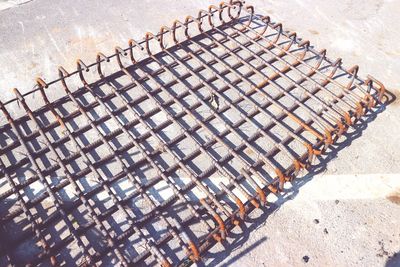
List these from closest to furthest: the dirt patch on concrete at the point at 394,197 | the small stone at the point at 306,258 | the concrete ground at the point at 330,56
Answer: the small stone at the point at 306,258, the concrete ground at the point at 330,56, the dirt patch on concrete at the point at 394,197

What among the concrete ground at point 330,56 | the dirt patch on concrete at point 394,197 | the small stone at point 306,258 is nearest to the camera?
the small stone at point 306,258

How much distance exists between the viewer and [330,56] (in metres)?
→ 7.23

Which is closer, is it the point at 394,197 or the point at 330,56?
the point at 394,197

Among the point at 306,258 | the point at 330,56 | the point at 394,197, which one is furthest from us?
the point at 330,56

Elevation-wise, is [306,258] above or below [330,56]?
below

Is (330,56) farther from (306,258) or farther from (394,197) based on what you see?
(306,258)

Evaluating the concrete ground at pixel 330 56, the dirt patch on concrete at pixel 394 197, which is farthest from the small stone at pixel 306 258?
the dirt patch on concrete at pixel 394 197

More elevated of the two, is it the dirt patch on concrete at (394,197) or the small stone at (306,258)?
the dirt patch on concrete at (394,197)

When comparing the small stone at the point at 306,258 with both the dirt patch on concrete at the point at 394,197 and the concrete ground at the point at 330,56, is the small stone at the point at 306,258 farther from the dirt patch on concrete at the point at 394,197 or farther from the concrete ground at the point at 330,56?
the dirt patch on concrete at the point at 394,197

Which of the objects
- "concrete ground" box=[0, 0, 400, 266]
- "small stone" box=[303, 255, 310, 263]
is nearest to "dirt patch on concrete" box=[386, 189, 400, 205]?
"concrete ground" box=[0, 0, 400, 266]

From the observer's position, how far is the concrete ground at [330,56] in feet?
14.5

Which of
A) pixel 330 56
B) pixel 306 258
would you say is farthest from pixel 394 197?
pixel 330 56

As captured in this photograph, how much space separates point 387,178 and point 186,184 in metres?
2.91

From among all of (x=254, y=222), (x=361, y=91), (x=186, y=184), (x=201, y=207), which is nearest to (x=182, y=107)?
(x=186, y=184)
